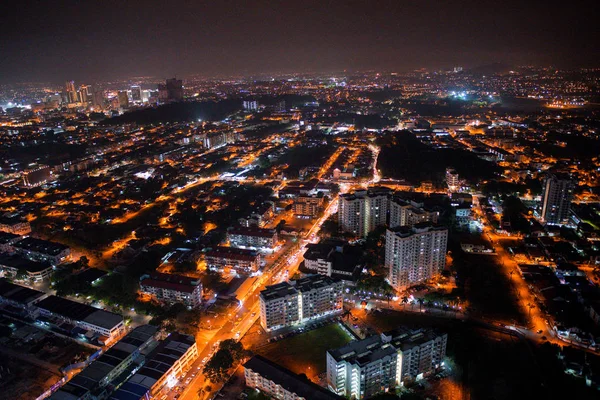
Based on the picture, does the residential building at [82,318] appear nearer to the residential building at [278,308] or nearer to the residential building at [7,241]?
the residential building at [278,308]

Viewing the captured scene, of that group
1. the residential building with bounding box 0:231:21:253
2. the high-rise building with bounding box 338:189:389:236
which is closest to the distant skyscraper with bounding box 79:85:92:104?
the residential building with bounding box 0:231:21:253

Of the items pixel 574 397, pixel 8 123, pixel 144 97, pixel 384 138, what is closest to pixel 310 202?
pixel 574 397

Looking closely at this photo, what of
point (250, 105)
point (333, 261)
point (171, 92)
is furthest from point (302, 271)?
point (171, 92)

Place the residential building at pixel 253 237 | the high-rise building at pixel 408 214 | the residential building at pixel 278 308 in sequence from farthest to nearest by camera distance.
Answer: the residential building at pixel 253 237
the high-rise building at pixel 408 214
the residential building at pixel 278 308

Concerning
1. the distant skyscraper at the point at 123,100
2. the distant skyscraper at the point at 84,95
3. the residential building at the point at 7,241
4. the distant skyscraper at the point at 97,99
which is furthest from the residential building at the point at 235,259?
the distant skyscraper at the point at 84,95

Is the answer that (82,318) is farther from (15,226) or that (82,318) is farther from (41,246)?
(15,226)

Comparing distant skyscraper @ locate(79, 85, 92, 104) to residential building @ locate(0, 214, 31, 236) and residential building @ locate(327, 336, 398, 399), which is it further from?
residential building @ locate(327, 336, 398, 399)
